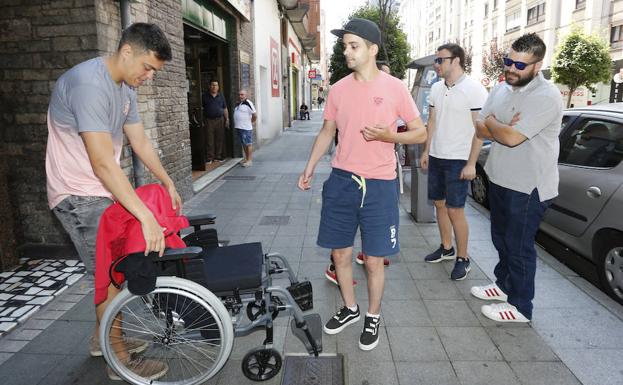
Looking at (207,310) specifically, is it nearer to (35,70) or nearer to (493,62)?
(35,70)

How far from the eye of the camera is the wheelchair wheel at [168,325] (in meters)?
2.30

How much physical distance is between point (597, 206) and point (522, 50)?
190 cm

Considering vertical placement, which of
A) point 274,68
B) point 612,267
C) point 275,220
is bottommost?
point 275,220

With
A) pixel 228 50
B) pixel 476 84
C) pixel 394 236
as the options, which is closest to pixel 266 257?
pixel 394 236

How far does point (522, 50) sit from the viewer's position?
292 cm

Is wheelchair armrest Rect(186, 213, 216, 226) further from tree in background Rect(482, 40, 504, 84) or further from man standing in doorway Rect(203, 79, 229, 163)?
tree in background Rect(482, 40, 504, 84)

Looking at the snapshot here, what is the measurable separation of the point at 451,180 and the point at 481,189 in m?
3.38

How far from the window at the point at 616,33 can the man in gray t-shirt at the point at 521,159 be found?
3462 centimetres

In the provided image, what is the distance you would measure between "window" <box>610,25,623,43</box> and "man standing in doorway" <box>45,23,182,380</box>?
3650 cm

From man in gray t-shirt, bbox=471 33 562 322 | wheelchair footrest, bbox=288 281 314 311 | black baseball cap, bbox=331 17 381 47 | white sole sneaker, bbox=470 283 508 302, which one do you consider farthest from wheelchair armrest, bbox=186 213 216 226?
white sole sneaker, bbox=470 283 508 302

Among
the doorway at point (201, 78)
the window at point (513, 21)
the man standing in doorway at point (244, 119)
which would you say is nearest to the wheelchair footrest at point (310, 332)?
the doorway at point (201, 78)

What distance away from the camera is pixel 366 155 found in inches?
113

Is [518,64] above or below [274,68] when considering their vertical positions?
below

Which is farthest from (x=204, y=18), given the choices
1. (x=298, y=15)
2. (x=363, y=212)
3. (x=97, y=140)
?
(x=298, y=15)
